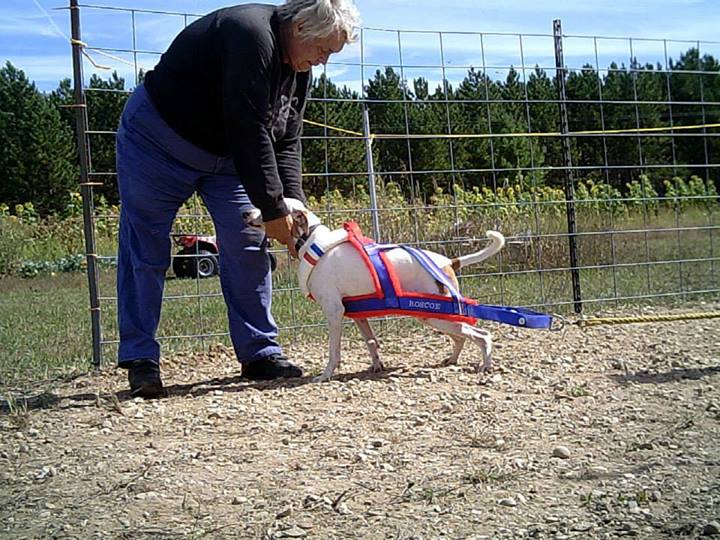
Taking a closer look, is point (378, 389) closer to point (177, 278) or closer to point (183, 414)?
point (183, 414)

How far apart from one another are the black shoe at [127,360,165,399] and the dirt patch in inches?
4.9

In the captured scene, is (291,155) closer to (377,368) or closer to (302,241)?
(302,241)

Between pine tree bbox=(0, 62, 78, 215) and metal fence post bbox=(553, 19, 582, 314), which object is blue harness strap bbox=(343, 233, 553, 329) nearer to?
metal fence post bbox=(553, 19, 582, 314)

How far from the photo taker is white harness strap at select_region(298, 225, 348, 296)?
13.5ft

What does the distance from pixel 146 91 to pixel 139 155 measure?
0.94 feet

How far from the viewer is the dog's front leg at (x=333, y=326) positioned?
13.6ft

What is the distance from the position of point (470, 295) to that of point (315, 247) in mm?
3157

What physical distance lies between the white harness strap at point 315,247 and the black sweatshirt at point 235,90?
363mm

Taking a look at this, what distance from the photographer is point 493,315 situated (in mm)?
4273

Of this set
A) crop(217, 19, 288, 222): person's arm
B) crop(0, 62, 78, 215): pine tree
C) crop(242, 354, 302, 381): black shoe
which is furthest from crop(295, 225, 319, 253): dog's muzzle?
crop(0, 62, 78, 215): pine tree

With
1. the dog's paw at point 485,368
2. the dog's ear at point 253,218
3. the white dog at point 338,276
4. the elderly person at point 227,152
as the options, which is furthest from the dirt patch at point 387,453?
the dog's ear at point 253,218

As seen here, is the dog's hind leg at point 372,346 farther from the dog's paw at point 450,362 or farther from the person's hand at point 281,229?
the person's hand at point 281,229

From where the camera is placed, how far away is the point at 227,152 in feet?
13.5

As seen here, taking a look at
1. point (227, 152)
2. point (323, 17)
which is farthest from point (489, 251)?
point (323, 17)
